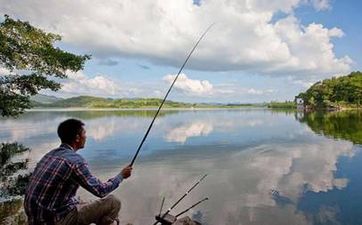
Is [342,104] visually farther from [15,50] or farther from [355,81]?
[15,50]

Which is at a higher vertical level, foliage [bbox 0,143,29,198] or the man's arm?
the man's arm

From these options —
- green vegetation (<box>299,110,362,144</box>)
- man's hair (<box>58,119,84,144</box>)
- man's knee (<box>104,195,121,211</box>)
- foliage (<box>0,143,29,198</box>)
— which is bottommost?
green vegetation (<box>299,110,362,144</box>)

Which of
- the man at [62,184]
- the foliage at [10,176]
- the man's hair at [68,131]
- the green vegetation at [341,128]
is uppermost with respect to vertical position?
the man's hair at [68,131]

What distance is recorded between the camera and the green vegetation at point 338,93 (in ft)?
491

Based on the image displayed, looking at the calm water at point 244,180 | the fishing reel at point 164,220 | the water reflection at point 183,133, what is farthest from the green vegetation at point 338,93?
the fishing reel at point 164,220

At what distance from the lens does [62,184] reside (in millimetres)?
4930

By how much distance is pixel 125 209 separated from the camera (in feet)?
47.6

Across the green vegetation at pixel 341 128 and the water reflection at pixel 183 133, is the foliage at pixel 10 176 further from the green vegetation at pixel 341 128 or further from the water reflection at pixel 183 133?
the green vegetation at pixel 341 128

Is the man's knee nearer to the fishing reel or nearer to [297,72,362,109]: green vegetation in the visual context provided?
the fishing reel

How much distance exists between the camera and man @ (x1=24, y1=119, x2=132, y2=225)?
486cm

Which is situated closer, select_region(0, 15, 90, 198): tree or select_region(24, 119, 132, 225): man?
select_region(24, 119, 132, 225): man

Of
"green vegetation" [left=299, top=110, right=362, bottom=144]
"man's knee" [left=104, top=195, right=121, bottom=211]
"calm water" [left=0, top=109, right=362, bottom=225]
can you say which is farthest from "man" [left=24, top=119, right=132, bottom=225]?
"green vegetation" [left=299, top=110, right=362, bottom=144]

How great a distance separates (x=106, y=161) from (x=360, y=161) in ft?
57.9

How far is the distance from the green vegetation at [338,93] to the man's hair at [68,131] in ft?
515
